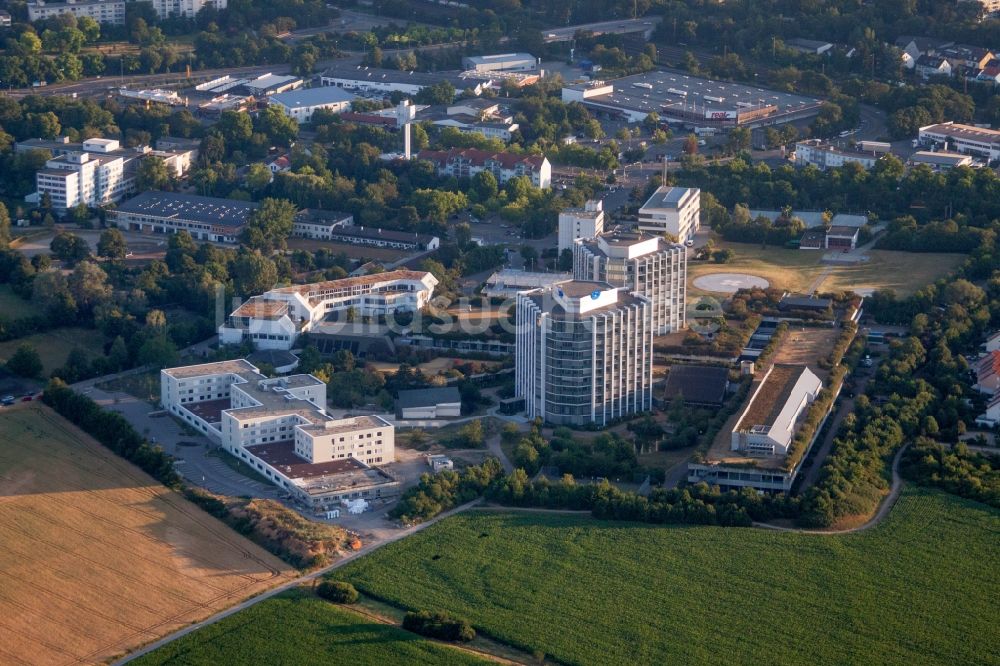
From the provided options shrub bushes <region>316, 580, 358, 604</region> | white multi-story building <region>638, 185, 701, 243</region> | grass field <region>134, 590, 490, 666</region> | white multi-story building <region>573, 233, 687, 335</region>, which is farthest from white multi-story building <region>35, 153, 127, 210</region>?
grass field <region>134, 590, 490, 666</region>

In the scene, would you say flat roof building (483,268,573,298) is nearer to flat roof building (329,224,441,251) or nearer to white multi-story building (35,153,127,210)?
flat roof building (329,224,441,251)

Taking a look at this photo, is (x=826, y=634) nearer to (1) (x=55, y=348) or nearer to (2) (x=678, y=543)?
(2) (x=678, y=543)

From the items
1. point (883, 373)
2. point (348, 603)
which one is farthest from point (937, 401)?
point (348, 603)

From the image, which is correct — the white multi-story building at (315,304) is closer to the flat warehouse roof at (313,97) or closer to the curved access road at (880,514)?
the curved access road at (880,514)

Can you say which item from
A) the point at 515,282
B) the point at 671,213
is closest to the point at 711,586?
the point at 515,282

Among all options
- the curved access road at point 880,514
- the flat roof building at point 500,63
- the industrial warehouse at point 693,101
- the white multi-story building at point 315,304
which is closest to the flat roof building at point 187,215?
the white multi-story building at point 315,304

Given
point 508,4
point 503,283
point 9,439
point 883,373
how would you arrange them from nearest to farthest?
point 9,439
point 883,373
point 503,283
point 508,4
